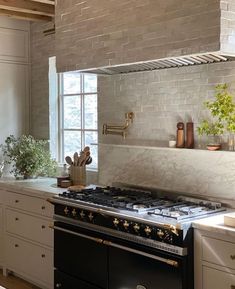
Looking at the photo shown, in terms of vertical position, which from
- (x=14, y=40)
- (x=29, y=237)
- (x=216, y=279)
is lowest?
(x=29, y=237)

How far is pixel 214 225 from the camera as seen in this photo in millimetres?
2770

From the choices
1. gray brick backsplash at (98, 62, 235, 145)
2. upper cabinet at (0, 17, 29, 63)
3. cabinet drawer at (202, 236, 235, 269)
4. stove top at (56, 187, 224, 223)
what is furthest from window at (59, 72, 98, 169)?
cabinet drawer at (202, 236, 235, 269)

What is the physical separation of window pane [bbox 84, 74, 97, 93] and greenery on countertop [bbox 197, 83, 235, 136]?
1.68 metres

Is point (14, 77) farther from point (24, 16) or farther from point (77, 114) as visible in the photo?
point (77, 114)

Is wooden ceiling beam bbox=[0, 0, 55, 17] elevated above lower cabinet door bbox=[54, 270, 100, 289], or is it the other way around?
wooden ceiling beam bbox=[0, 0, 55, 17]

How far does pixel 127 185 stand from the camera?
4.15 meters

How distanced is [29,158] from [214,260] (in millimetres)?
2523

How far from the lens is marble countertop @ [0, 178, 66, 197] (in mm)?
4141

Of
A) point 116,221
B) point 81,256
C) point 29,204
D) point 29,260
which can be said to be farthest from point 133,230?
point 29,260

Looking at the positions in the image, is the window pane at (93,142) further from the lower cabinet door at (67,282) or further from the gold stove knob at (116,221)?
the gold stove knob at (116,221)

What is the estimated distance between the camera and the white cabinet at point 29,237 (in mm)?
4126

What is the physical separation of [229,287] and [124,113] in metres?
1.92

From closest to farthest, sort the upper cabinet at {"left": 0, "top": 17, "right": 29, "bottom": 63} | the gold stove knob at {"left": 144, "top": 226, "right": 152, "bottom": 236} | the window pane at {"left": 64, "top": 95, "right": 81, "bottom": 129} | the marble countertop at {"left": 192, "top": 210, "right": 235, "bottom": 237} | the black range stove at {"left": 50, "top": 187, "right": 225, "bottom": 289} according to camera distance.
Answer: the marble countertop at {"left": 192, "top": 210, "right": 235, "bottom": 237}, the black range stove at {"left": 50, "top": 187, "right": 225, "bottom": 289}, the gold stove knob at {"left": 144, "top": 226, "right": 152, "bottom": 236}, the window pane at {"left": 64, "top": 95, "right": 81, "bottom": 129}, the upper cabinet at {"left": 0, "top": 17, "right": 29, "bottom": 63}

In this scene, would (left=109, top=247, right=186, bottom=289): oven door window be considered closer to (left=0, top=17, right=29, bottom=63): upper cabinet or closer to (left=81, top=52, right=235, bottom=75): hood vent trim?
(left=81, top=52, right=235, bottom=75): hood vent trim
